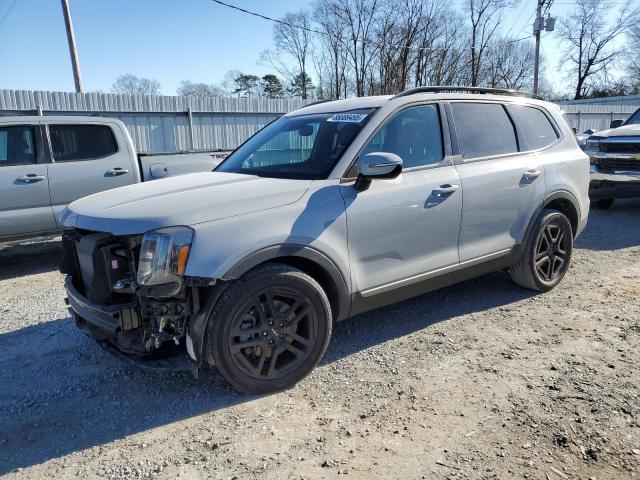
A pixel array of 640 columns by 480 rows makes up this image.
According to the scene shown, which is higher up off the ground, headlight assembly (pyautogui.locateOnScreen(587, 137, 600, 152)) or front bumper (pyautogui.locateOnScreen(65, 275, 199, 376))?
headlight assembly (pyautogui.locateOnScreen(587, 137, 600, 152))

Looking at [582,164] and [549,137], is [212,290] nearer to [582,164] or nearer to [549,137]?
[549,137]

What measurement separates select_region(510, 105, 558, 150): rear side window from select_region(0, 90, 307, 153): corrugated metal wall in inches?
447

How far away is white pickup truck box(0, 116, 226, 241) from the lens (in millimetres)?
6148

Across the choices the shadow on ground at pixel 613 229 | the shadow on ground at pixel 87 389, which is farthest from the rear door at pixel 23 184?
the shadow on ground at pixel 613 229

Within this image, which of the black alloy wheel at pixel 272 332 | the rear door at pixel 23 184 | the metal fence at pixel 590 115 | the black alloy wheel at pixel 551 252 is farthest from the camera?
the metal fence at pixel 590 115

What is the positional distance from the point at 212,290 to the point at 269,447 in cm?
93

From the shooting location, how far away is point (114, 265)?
292 cm

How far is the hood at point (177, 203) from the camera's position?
279cm

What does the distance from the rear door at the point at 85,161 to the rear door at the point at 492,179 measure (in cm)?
475

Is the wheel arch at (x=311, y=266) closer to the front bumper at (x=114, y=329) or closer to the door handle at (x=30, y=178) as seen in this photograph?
the front bumper at (x=114, y=329)

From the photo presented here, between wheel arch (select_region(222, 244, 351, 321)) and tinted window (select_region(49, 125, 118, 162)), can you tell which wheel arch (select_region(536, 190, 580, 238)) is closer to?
wheel arch (select_region(222, 244, 351, 321))

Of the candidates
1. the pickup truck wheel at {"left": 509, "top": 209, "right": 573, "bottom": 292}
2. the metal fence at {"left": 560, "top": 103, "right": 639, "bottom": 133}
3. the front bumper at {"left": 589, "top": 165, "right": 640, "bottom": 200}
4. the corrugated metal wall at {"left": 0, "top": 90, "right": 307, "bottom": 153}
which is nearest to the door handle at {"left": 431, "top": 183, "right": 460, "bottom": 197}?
the pickup truck wheel at {"left": 509, "top": 209, "right": 573, "bottom": 292}

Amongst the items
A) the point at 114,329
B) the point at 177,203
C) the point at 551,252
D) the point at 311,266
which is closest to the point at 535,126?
the point at 551,252

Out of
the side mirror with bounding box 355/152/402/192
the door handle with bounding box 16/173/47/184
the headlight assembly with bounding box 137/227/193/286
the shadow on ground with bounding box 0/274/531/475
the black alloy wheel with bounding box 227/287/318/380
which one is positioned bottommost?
the shadow on ground with bounding box 0/274/531/475
